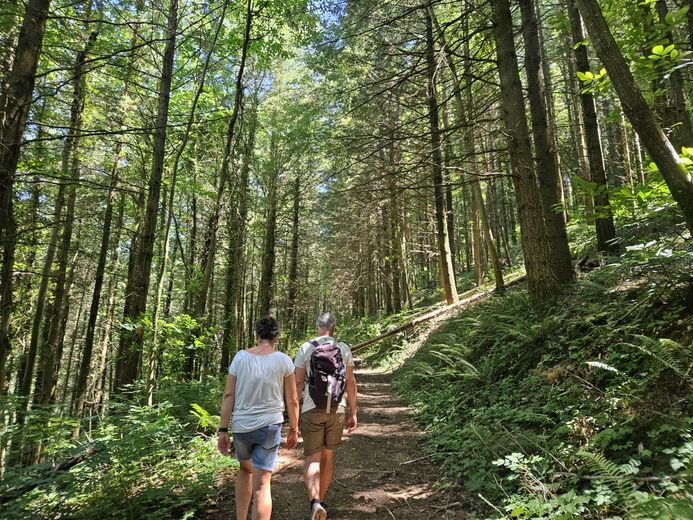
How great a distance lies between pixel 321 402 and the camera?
3951 mm

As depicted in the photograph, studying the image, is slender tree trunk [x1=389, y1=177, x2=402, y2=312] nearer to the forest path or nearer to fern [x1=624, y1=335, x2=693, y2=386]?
the forest path

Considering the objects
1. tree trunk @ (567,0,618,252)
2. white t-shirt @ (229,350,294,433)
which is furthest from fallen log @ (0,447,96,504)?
tree trunk @ (567,0,618,252)

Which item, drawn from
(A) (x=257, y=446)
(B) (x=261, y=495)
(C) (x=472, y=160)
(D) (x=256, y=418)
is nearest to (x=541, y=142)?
(C) (x=472, y=160)

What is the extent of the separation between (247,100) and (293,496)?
46.1ft

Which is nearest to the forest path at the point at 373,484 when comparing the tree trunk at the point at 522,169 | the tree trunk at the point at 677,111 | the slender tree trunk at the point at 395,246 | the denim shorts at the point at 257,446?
the denim shorts at the point at 257,446

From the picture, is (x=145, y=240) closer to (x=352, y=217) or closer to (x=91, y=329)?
(x=91, y=329)

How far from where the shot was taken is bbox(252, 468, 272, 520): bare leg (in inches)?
139

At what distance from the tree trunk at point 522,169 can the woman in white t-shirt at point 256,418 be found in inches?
199

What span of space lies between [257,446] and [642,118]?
180 inches

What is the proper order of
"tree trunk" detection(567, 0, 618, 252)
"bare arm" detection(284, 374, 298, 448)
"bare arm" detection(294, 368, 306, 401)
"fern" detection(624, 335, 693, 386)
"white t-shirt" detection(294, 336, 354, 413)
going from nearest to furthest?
"fern" detection(624, 335, 693, 386) < "bare arm" detection(284, 374, 298, 448) < "white t-shirt" detection(294, 336, 354, 413) < "bare arm" detection(294, 368, 306, 401) < "tree trunk" detection(567, 0, 618, 252)

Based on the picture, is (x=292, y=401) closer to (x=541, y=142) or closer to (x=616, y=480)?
(x=616, y=480)

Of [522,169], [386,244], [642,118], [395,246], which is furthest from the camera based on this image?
[395,246]

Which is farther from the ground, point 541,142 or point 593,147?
point 541,142

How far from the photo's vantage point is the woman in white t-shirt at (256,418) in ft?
11.9
